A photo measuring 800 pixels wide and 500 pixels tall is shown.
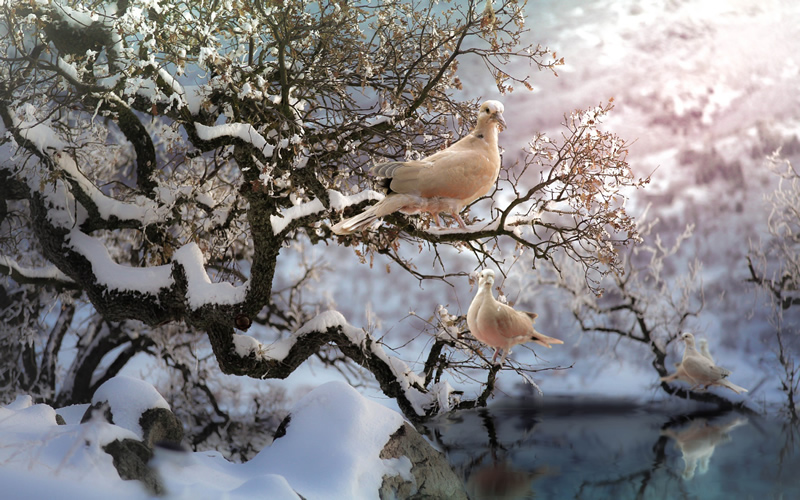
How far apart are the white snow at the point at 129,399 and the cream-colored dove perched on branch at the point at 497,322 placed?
80.3 inches

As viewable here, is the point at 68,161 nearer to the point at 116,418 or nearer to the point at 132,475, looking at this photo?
the point at 116,418

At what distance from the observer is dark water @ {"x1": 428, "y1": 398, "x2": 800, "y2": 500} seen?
593 centimetres

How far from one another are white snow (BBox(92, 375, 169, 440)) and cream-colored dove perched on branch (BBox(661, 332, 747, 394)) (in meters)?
5.60

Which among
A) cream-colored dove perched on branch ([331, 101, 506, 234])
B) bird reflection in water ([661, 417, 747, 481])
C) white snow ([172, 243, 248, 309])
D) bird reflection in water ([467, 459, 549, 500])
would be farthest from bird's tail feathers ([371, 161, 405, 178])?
bird reflection in water ([661, 417, 747, 481])

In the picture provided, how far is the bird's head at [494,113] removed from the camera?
10.0 ft

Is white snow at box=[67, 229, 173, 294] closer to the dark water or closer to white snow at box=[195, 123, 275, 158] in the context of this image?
white snow at box=[195, 123, 275, 158]

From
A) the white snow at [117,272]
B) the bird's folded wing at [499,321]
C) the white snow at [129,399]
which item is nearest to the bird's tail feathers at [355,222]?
the bird's folded wing at [499,321]

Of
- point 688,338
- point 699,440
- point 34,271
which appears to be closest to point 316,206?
point 34,271

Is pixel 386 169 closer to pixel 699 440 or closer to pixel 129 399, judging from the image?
pixel 129 399

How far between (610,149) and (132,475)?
10.2ft

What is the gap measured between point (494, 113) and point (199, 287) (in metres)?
2.53

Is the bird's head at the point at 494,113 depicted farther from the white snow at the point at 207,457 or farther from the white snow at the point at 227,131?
the white snow at the point at 207,457

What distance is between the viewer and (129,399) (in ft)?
13.4

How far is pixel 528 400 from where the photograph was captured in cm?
796
